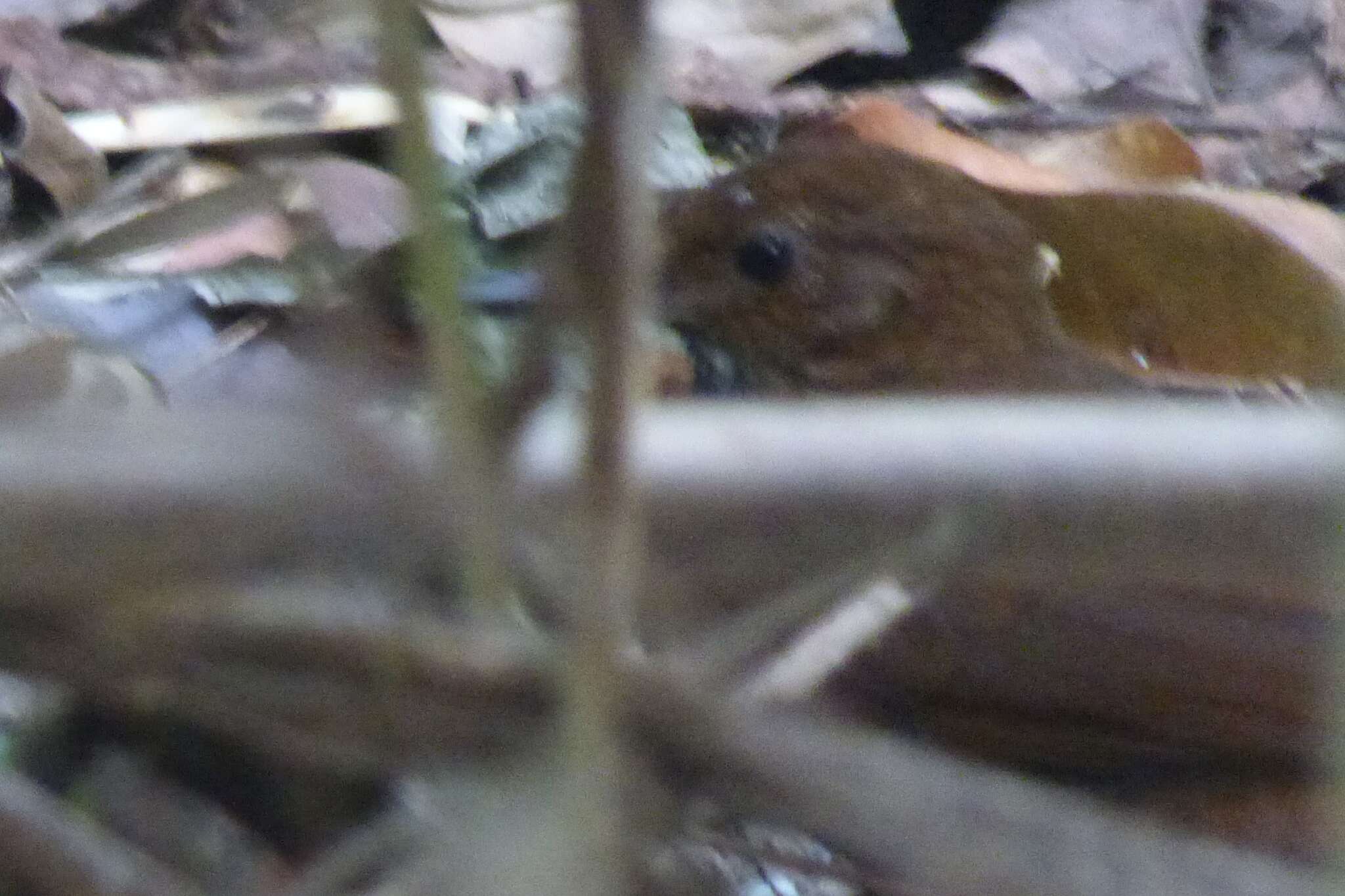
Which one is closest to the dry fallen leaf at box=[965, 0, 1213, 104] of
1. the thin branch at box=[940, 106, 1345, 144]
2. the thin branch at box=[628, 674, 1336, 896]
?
the thin branch at box=[940, 106, 1345, 144]

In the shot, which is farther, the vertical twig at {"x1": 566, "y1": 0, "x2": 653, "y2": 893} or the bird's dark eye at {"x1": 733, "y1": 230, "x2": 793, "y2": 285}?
the bird's dark eye at {"x1": 733, "y1": 230, "x2": 793, "y2": 285}

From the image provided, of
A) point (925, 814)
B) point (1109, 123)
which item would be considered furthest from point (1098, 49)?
point (925, 814)

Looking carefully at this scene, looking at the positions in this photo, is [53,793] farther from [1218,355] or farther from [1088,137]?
[1088,137]

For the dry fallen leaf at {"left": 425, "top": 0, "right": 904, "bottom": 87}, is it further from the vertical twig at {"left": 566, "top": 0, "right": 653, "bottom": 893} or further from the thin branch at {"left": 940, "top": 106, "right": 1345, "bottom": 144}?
the vertical twig at {"left": 566, "top": 0, "right": 653, "bottom": 893}

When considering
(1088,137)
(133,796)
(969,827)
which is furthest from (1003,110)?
(969,827)

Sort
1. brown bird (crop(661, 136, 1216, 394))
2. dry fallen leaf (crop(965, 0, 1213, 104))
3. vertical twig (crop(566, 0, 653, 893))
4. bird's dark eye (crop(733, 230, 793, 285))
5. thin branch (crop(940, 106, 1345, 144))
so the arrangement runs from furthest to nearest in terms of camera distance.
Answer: dry fallen leaf (crop(965, 0, 1213, 104))
thin branch (crop(940, 106, 1345, 144))
bird's dark eye (crop(733, 230, 793, 285))
brown bird (crop(661, 136, 1216, 394))
vertical twig (crop(566, 0, 653, 893))

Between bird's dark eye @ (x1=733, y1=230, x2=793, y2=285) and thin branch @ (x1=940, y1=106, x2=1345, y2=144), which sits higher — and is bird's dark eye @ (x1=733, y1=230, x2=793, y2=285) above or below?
above

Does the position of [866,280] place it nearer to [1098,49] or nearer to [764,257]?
[764,257]

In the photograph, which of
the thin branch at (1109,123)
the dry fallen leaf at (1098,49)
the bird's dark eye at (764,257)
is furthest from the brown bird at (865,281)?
the dry fallen leaf at (1098,49)

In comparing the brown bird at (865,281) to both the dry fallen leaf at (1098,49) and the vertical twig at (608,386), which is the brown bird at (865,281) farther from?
the dry fallen leaf at (1098,49)
